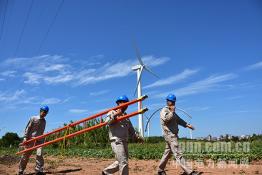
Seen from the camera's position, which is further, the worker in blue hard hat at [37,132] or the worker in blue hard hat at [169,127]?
the worker in blue hard hat at [37,132]

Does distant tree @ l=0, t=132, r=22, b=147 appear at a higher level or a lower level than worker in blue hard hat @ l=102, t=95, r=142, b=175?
higher

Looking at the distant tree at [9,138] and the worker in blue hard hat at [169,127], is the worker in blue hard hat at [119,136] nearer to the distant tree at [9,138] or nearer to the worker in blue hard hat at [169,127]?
the worker in blue hard hat at [169,127]

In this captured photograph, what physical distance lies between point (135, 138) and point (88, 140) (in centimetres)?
2333

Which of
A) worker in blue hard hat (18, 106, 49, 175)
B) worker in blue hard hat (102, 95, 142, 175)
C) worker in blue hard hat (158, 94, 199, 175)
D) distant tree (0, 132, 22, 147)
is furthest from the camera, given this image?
distant tree (0, 132, 22, 147)

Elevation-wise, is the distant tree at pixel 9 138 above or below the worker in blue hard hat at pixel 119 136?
above

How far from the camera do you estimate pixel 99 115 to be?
873cm

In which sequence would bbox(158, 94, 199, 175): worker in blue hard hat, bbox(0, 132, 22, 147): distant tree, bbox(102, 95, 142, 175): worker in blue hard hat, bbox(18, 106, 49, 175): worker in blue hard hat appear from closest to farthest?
bbox(102, 95, 142, 175): worker in blue hard hat < bbox(158, 94, 199, 175): worker in blue hard hat < bbox(18, 106, 49, 175): worker in blue hard hat < bbox(0, 132, 22, 147): distant tree

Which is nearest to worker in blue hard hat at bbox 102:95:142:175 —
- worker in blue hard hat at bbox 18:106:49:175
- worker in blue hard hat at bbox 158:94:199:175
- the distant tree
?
worker in blue hard hat at bbox 158:94:199:175

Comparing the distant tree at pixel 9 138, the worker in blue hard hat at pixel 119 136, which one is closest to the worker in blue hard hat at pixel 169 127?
the worker in blue hard hat at pixel 119 136

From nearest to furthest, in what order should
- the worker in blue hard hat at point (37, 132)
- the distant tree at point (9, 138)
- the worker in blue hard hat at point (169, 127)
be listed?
the worker in blue hard hat at point (169, 127)
the worker in blue hard hat at point (37, 132)
the distant tree at point (9, 138)

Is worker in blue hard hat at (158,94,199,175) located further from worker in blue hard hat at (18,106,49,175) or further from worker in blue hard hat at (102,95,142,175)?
worker in blue hard hat at (18,106,49,175)

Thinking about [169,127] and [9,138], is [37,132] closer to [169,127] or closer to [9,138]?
[169,127]

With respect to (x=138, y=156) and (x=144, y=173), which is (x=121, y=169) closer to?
(x=144, y=173)

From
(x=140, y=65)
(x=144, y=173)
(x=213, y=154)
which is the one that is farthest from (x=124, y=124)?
(x=140, y=65)
